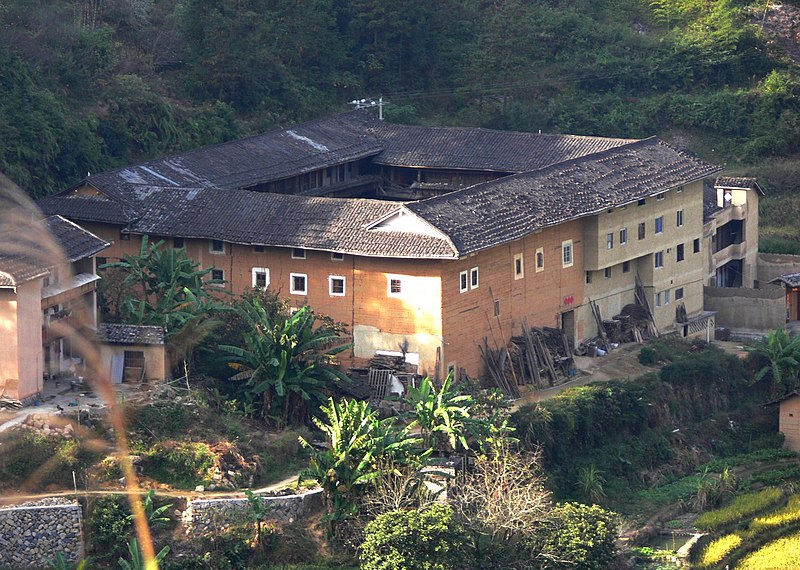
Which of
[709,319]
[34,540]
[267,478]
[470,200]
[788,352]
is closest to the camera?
[34,540]

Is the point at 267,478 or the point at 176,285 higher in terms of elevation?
the point at 176,285

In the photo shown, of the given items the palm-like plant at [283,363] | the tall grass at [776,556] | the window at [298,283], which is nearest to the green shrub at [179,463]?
the palm-like plant at [283,363]

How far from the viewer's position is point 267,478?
39938mm

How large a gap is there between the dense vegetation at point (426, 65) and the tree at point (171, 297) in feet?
50.9

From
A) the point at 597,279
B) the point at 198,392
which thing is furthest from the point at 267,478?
the point at 597,279

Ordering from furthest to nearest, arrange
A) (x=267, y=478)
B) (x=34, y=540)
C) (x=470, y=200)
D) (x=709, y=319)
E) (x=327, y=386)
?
(x=709, y=319)
(x=470, y=200)
(x=327, y=386)
(x=267, y=478)
(x=34, y=540)

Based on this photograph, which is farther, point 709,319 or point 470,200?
point 709,319

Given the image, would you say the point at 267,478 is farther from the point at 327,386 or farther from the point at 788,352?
the point at 788,352

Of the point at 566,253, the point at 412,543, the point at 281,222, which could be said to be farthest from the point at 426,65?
the point at 412,543

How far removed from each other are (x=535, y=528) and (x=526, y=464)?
236 centimetres

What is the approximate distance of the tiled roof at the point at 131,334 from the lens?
42.4 meters

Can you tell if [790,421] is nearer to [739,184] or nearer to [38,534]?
[739,184]

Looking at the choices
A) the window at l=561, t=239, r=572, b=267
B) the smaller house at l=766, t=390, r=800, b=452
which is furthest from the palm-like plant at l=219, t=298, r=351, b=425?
the smaller house at l=766, t=390, r=800, b=452

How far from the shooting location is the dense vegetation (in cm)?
6274
